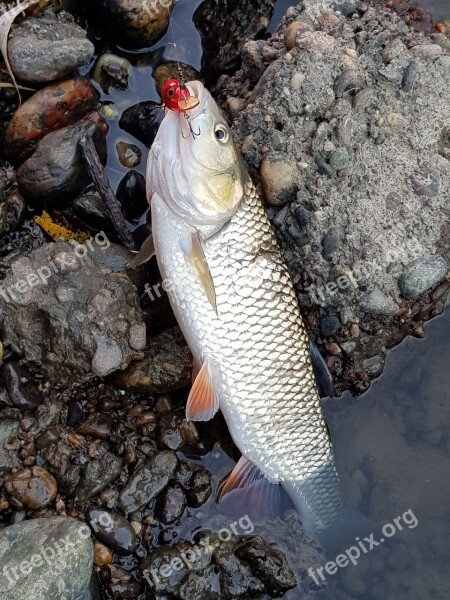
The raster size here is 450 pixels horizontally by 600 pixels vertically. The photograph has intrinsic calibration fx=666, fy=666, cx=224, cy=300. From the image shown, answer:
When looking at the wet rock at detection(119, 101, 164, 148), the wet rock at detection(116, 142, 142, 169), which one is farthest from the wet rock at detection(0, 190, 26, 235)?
the wet rock at detection(119, 101, 164, 148)

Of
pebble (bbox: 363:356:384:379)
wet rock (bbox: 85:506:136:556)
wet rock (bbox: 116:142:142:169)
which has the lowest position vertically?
wet rock (bbox: 85:506:136:556)

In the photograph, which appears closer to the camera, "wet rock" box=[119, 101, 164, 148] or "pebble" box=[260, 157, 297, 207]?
Answer: "pebble" box=[260, 157, 297, 207]

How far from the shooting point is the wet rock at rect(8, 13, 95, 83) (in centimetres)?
367

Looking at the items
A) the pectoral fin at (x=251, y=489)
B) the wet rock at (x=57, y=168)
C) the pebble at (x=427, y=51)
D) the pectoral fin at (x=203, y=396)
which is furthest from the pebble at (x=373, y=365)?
the wet rock at (x=57, y=168)

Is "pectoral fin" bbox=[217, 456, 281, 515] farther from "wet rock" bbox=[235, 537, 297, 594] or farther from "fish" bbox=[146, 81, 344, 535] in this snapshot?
"wet rock" bbox=[235, 537, 297, 594]

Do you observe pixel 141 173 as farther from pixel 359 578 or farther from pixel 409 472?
pixel 359 578

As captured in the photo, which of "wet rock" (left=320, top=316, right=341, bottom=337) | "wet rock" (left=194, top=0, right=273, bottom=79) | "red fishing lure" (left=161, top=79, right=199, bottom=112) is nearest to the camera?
"red fishing lure" (left=161, top=79, right=199, bottom=112)

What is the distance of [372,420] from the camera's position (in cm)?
423

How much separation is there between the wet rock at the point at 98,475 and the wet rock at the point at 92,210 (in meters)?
1.32

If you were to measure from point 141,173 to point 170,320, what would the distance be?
90 centimetres

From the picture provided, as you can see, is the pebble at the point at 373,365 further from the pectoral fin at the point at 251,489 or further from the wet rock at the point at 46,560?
the wet rock at the point at 46,560

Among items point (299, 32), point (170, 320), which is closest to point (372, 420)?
point (170, 320)

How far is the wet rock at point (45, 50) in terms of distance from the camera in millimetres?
3670

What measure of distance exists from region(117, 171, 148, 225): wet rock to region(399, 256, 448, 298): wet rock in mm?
1578
